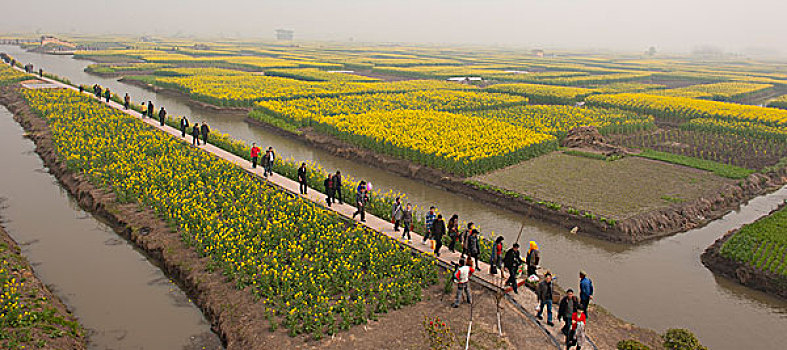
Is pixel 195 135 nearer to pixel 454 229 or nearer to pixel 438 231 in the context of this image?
pixel 438 231

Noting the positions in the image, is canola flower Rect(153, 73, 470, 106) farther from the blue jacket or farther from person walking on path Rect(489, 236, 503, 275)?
the blue jacket

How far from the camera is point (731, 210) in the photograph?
25.5 m

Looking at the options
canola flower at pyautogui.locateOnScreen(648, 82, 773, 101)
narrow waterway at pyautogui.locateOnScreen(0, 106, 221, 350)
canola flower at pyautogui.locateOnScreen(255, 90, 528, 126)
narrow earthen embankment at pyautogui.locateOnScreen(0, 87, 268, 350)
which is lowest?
narrow waterway at pyautogui.locateOnScreen(0, 106, 221, 350)

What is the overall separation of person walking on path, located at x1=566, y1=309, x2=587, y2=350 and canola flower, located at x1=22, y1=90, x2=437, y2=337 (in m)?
4.21

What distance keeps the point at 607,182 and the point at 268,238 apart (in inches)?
737

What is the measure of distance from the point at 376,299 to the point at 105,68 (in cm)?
8271

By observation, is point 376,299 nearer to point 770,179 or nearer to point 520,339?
point 520,339

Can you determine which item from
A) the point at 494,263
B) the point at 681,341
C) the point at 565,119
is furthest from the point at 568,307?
the point at 565,119

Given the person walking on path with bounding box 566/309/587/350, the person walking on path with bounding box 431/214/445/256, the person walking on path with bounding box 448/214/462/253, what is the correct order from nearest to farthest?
the person walking on path with bounding box 566/309/587/350 < the person walking on path with bounding box 431/214/445/256 < the person walking on path with bounding box 448/214/462/253

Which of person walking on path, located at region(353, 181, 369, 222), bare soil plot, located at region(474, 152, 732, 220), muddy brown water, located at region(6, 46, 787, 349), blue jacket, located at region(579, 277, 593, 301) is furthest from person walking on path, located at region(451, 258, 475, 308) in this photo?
bare soil plot, located at region(474, 152, 732, 220)

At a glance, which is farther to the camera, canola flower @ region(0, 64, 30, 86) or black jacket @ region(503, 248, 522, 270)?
canola flower @ region(0, 64, 30, 86)

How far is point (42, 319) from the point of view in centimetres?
1272

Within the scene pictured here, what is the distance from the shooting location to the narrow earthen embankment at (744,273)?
16.8 m

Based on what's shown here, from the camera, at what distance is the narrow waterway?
1362 centimetres
